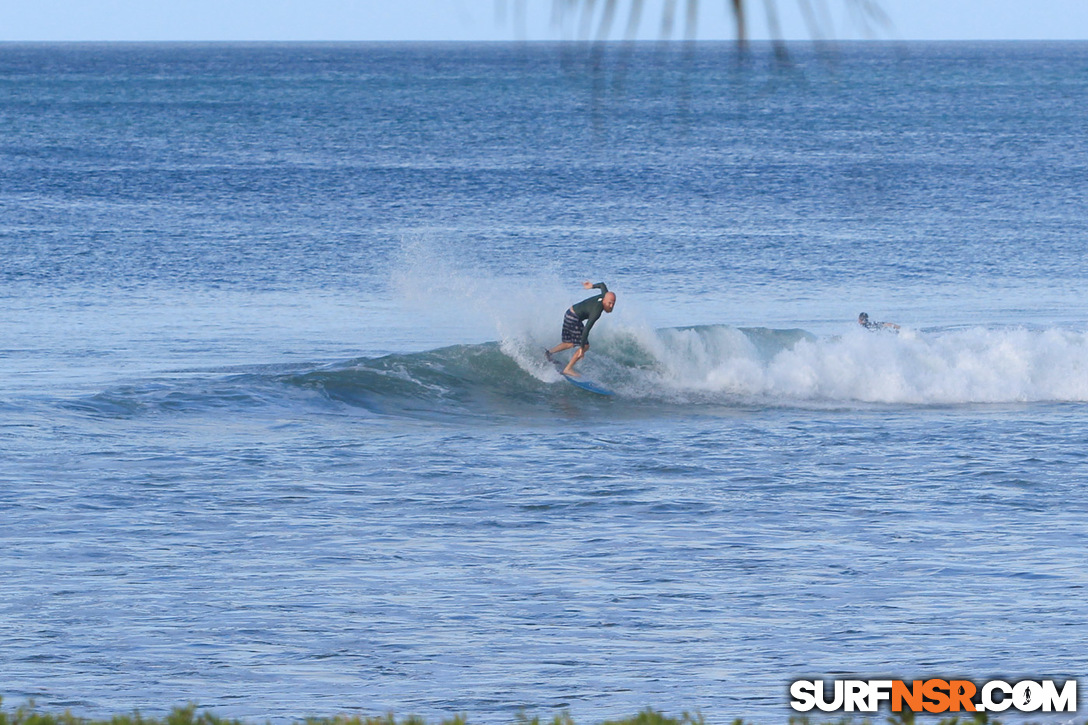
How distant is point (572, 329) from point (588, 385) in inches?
45.4

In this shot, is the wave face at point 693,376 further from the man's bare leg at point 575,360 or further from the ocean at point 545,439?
the man's bare leg at point 575,360

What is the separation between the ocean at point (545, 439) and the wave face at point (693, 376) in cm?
8

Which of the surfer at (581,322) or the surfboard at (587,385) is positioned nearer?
the surfer at (581,322)

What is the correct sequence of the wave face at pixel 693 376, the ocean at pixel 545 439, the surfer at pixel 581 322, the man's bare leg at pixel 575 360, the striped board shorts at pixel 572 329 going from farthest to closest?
the man's bare leg at pixel 575 360 < the striped board shorts at pixel 572 329 < the wave face at pixel 693 376 < the surfer at pixel 581 322 < the ocean at pixel 545 439

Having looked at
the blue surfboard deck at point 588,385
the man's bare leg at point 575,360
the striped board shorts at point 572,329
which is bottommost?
the blue surfboard deck at point 588,385

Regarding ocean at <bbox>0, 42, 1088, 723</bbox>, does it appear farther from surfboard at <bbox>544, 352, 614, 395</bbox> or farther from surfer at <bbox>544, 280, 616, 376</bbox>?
surfer at <bbox>544, 280, 616, 376</bbox>

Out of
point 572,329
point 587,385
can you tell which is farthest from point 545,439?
point 587,385

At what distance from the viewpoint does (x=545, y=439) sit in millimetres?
19547

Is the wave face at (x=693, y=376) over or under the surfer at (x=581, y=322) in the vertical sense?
under

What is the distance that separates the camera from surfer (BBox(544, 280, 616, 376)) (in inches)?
849

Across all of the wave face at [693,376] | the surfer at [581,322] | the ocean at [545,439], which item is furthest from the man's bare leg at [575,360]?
the ocean at [545,439]

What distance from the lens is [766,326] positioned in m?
28.7

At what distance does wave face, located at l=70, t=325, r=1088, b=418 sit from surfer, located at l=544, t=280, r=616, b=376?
72 centimetres

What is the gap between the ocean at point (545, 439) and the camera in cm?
974
